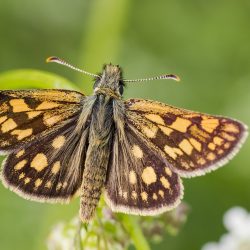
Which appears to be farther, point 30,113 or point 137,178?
point 30,113

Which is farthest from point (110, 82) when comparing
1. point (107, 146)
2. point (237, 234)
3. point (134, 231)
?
point (237, 234)

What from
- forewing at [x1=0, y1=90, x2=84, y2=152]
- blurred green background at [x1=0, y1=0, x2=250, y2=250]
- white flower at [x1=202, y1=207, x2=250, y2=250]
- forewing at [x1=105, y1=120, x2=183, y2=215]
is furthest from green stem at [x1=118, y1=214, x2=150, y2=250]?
blurred green background at [x1=0, y1=0, x2=250, y2=250]

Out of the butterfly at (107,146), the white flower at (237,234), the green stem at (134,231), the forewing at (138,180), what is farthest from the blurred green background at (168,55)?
the green stem at (134,231)

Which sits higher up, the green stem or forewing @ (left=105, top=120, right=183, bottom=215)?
forewing @ (left=105, top=120, right=183, bottom=215)

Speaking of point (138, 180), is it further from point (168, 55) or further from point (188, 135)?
point (168, 55)

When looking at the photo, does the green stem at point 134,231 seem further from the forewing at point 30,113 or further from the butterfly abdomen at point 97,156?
the forewing at point 30,113

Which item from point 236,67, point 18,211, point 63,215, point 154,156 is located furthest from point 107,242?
point 236,67

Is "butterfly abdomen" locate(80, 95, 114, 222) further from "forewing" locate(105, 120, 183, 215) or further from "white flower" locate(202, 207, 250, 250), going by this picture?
"white flower" locate(202, 207, 250, 250)
